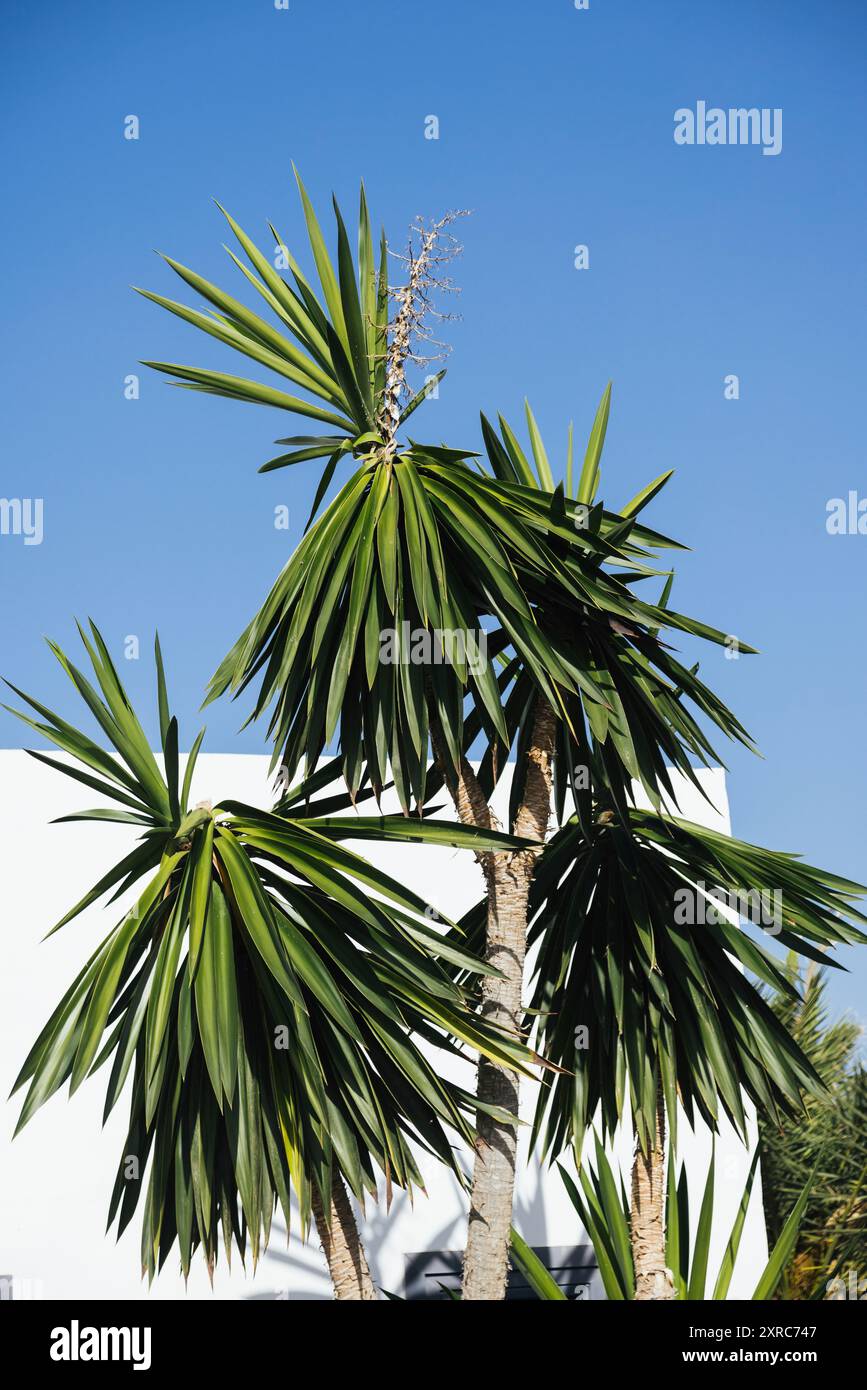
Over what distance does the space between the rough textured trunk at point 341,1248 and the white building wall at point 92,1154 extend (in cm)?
350

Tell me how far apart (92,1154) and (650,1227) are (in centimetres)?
399

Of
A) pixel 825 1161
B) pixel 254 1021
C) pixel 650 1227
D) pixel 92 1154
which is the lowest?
pixel 825 1161

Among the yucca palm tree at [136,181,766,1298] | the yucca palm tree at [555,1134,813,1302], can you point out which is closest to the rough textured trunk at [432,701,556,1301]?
the yucca palm tree at [136,181,766,1298]

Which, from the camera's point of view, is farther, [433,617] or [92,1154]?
[92,1154]

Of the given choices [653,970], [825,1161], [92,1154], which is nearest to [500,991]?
[653,970]

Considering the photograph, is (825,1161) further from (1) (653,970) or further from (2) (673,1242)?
(1) (653,970)

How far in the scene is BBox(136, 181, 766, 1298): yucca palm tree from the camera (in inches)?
122

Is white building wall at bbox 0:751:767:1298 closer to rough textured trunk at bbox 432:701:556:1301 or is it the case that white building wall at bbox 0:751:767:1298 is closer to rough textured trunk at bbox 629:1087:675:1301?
rough textured trunk at bbox 629:1087:675:1301

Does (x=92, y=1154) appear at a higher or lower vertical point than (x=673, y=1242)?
lower

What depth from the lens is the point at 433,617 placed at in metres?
3.05

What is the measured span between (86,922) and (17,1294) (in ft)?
6.61
